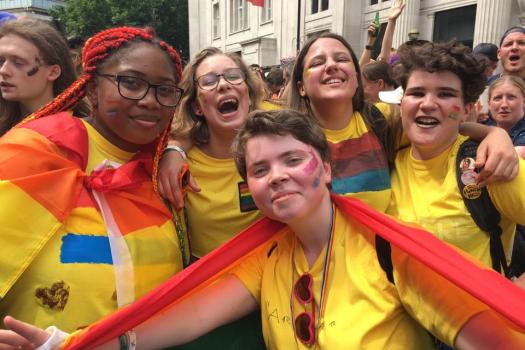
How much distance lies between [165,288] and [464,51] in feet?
5.52

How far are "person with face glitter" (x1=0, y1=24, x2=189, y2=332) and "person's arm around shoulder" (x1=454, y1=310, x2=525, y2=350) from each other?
1186mm

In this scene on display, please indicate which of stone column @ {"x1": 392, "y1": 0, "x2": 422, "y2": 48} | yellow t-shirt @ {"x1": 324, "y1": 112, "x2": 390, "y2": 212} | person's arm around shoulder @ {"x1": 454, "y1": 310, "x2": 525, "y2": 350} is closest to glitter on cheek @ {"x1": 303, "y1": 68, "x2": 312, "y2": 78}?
yellow t-shirt @ {"x1": 324, "y1": 112, "x2": 390, "y2": 212}

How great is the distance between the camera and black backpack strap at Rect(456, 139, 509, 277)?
188 cm

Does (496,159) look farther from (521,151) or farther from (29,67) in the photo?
(29,67)

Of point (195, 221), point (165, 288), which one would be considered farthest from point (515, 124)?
point (165, 288)

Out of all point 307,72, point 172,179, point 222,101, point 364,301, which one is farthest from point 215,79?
point 364,301

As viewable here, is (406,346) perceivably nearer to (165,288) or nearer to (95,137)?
(165,288)

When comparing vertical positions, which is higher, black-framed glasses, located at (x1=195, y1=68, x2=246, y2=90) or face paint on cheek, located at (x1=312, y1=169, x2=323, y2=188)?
black-framed glasses, located at (x1=195, y1=68, x2=246, y2=90)

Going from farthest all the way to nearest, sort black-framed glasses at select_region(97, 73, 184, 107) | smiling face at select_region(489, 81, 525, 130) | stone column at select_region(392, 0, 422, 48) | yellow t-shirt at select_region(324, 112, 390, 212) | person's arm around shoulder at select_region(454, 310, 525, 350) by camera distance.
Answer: stone column at select_region(392, 0, 422, 48) < smiling face at select_region(489, 81, 525, 130) < yellow t-shirt at select_region(324, 112, 390, 212) < black-framed glasses at select_region(97, 73, 184, 107) < person's arm around shoulder at select_region(454, 310, 525, 350)

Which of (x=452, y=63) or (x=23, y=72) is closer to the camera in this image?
(x=452, y=63)

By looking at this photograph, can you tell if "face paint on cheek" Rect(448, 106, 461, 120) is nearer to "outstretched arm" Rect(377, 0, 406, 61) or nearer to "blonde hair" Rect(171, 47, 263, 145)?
"blonde hair" Rect(171, 47, 263, 145)

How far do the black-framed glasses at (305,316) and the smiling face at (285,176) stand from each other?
0.25 metres

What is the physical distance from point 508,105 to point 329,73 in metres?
1.78

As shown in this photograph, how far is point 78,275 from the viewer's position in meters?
1.66
